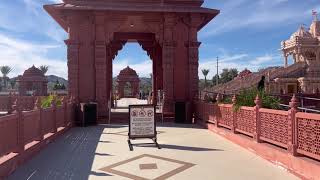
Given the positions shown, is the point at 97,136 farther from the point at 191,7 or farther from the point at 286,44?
the point at 286,44

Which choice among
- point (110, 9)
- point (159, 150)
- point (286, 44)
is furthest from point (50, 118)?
point (286, 44)

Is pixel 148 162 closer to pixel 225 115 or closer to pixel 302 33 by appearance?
pixel 225 115

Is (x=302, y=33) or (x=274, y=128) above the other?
(x=302, y=33)

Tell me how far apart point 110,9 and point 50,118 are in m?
7.42

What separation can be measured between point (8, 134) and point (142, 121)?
4.04 m

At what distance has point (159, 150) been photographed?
913 cm

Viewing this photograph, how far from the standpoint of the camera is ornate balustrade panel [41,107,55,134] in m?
10.1

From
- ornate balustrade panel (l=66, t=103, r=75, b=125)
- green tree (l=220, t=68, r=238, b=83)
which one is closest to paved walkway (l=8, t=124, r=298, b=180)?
ornate balustrade panel (l=66, t=103, r=75, b=125)

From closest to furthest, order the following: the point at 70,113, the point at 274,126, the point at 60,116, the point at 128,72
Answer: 1. the point at 274,126
2. the point at 60,116
3. the point at 70,113
4. the point at 128,72

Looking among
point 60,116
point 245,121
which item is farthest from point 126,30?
point 245,121

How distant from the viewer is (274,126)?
25.1ft

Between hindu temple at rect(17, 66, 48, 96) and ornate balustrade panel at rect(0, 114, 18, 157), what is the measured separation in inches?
1470

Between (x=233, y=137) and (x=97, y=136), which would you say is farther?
(x=97, y=136)

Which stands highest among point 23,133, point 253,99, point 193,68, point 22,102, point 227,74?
point 227,74
